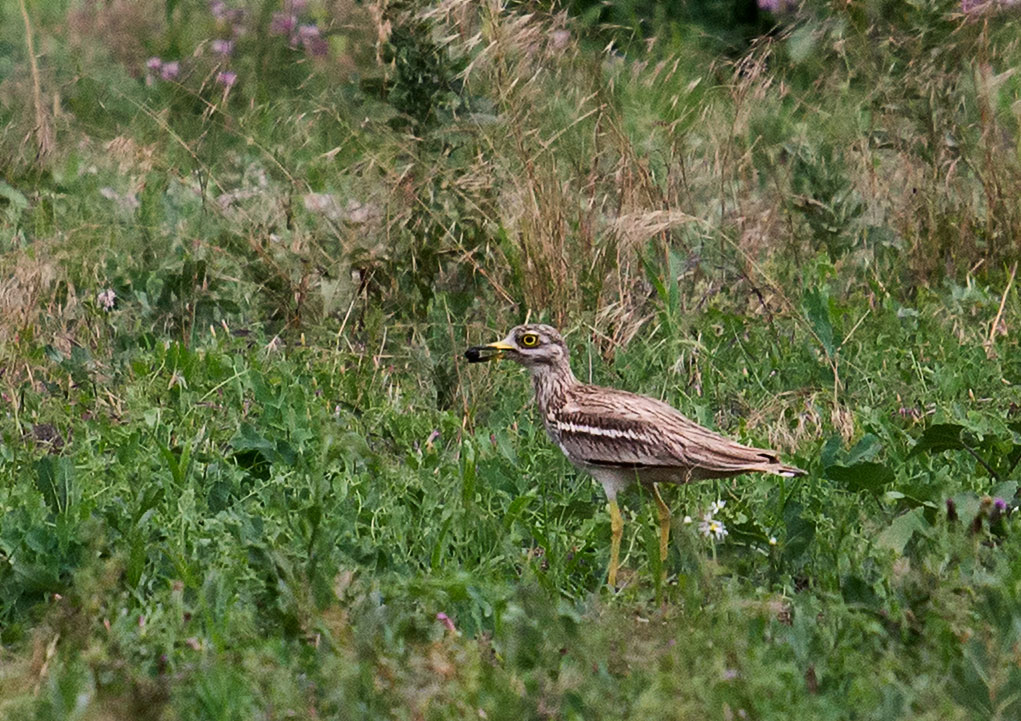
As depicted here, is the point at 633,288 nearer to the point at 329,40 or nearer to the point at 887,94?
the point at 887,94

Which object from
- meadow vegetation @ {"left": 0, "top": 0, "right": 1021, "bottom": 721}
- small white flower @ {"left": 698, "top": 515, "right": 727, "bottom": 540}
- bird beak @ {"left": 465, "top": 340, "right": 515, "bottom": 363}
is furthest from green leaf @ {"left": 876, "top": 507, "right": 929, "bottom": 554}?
bird beak @ {"left": 465, "top": 340, "right": 515, "bottom": 363}

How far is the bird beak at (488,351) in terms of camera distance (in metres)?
6.13

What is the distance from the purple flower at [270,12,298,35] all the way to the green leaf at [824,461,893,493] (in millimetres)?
7843

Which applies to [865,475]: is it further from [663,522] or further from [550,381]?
[550,381]

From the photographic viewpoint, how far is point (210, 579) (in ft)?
15.4

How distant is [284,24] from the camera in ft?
40.5

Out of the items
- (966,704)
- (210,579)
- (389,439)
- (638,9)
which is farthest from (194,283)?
(638,9)

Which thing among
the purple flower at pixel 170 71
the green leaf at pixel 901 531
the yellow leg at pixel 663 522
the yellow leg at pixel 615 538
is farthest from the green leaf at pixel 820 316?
the purple flower at pixel 170 71

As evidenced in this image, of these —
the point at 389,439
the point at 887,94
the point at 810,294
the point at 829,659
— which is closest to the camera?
the point at 829,659

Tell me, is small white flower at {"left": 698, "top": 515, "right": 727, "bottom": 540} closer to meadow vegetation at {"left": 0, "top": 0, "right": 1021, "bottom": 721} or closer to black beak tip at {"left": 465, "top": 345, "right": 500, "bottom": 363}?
meadow vegetation at {"left": 0, "top": 0, "right": 1021, "bottom": 721}

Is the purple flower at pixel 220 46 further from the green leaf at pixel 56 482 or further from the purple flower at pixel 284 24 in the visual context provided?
the green leaf at pixel 56 482

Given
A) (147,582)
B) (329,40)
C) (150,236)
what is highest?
(147,582)

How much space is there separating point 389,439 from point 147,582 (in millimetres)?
1690

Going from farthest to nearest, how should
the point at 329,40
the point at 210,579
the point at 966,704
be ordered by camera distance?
the point at 329,40, the point at 210,579, the point at 966,704
